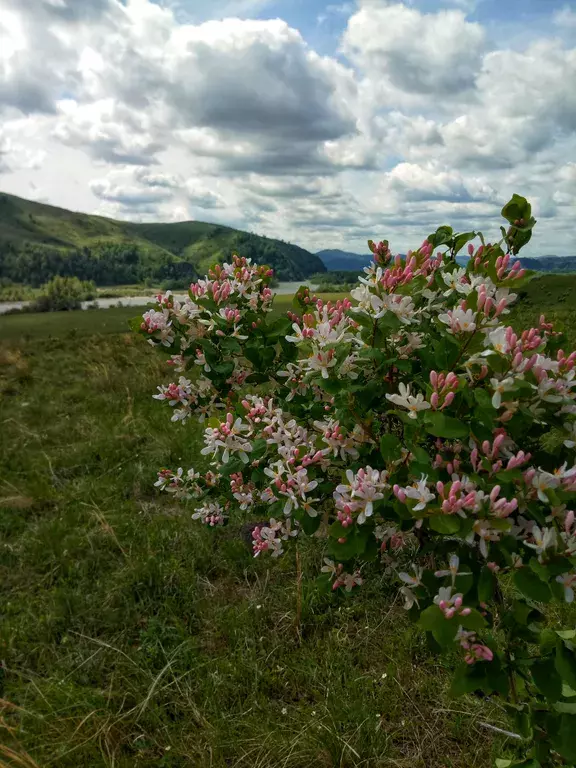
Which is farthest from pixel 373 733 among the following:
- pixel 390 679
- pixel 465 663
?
pixel 465 663

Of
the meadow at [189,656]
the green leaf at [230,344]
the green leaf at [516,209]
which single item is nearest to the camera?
the green leaf at [516,209]

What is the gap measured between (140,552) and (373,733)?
328 centimetres

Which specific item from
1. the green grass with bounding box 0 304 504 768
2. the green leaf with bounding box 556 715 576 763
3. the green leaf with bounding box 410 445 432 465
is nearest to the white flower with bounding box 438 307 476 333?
the green leaf with bounding box 410 445 432 465

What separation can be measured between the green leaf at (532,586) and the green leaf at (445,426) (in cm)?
55

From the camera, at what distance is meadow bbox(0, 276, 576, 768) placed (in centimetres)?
341

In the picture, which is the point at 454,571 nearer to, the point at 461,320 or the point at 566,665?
the point at 566,665

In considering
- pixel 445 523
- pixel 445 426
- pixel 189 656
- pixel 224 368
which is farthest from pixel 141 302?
pixel 445 523

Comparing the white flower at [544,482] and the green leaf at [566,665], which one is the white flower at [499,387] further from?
the green leaf at [566,665]

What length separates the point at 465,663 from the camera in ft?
6.33

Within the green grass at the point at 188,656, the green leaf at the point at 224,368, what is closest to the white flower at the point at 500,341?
the green leaf at the point at 224,368

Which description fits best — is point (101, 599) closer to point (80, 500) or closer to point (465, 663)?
point (80, 500)

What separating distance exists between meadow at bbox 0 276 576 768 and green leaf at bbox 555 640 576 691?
1.36m

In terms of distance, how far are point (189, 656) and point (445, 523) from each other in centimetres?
351

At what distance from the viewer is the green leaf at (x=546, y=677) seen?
187 cm
